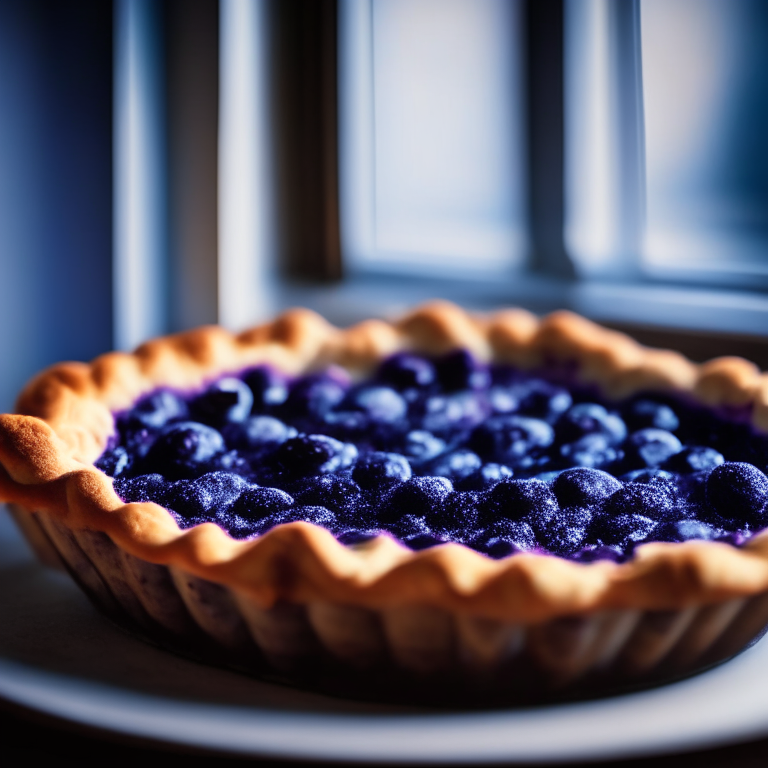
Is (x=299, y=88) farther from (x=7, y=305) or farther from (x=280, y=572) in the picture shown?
(x=280, y=572)

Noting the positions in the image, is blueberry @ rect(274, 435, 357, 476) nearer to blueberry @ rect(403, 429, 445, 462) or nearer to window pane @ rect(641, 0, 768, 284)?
blueberry @ rect(403, 429, 445, 462)

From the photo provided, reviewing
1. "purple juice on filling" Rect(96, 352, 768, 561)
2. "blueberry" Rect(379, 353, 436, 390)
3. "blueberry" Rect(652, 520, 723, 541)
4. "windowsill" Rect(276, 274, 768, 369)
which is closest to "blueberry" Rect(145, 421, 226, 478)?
"purple juice on filling" Rect(96, 352, 768, 561)

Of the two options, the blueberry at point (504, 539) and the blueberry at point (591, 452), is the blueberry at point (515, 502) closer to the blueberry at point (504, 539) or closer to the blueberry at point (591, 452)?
the blueberry at point (504, 539)

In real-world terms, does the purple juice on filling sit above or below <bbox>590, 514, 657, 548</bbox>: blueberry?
above

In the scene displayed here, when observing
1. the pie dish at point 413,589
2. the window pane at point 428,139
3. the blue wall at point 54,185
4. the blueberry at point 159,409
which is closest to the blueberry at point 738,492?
the pie dish at point 413,589

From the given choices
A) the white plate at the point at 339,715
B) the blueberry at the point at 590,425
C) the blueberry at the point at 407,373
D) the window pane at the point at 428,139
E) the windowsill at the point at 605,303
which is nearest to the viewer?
the white plate at the point at 339,715

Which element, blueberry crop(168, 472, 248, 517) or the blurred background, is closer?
blueberry crop(168, 472, 248, 517)
